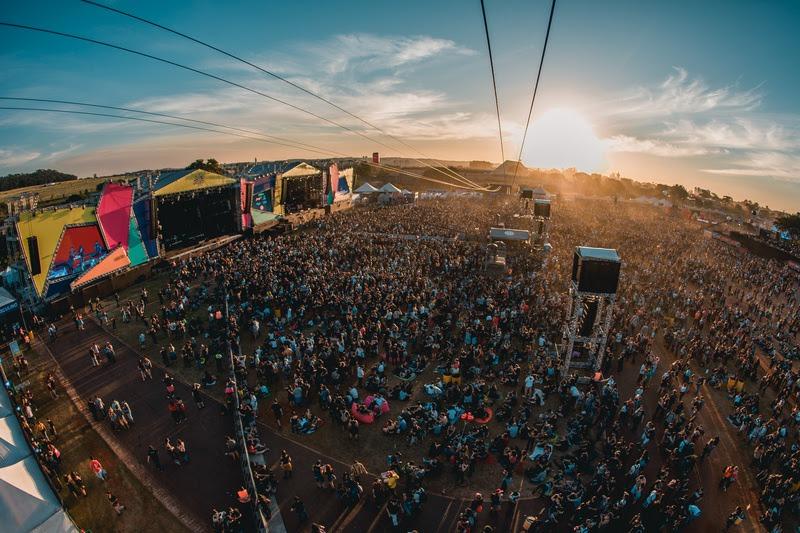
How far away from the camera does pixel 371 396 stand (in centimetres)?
1297

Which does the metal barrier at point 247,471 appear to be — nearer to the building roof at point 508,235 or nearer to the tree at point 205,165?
the building roof at point 508,235

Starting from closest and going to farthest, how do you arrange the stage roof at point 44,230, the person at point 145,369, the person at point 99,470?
the person at point 99,470, the person at point 145,369, the stage roof at point 44,230

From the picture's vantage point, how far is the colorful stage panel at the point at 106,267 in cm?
2188

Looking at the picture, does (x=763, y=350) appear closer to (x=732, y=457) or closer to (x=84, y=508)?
(x=732, y=457)

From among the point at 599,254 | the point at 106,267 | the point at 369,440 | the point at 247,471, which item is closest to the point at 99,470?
the point at 247,471

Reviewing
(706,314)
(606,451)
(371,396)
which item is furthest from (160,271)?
(706,314)

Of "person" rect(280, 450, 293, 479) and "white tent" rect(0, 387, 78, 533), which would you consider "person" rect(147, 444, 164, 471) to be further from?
"person" rect(280, 450, 293, 479)

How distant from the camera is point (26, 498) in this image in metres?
8.02

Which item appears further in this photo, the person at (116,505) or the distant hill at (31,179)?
the distant hill at (31,179)

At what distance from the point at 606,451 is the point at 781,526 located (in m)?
4.22

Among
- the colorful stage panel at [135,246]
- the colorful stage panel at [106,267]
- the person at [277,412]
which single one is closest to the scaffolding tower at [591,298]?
the person at [277,412]

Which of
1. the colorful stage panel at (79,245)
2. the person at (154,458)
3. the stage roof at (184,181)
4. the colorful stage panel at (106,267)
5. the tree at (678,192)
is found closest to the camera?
the person at (154,458)

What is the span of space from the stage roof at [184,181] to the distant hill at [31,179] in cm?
3431

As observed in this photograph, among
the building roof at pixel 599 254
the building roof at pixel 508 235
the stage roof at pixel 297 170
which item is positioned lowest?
the building roof at pixel 508 235
